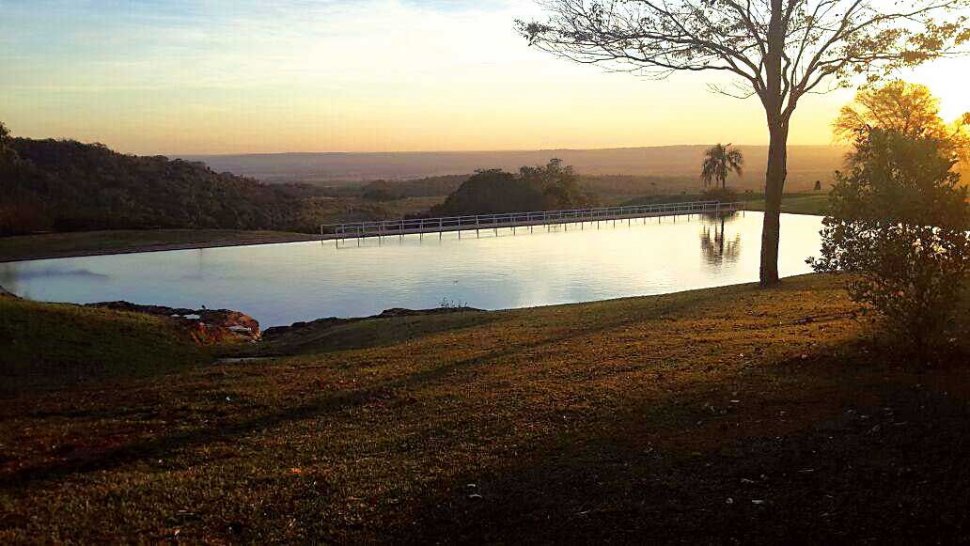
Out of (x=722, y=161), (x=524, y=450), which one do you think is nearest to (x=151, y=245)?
(x=524, y=450)

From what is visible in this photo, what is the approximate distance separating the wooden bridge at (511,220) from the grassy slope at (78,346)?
17.6 metres

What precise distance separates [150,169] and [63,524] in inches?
2296

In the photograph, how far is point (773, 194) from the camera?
14.7 m

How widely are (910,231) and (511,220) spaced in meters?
28.7

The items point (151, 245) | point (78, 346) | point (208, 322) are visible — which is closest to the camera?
point (78, 346)

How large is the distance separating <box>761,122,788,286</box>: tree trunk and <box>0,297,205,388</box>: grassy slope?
34.9 feet

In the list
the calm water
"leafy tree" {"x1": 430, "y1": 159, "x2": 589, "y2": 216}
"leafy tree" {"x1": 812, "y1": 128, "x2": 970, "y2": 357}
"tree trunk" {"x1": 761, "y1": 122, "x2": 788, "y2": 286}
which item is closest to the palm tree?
"leafy tree" {"x1": 430, "y1": 159, "x2": 589, "y2": 216}

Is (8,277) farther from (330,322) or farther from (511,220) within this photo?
(511,220)

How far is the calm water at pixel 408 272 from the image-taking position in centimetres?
1708

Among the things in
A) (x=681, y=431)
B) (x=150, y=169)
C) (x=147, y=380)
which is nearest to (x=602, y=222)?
(x=147, y=380)

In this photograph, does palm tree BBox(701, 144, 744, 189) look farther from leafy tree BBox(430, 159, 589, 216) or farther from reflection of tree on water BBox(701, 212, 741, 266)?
reflection of tree on water BBox(701, 212, 741, 266)

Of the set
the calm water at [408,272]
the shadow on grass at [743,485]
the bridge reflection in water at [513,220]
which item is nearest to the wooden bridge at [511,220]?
the bridge reflection in water at [513,220]

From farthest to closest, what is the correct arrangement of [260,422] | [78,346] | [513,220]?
[513,220] → [78,346] → [260,422]

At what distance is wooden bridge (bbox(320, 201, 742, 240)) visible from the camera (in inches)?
1250
